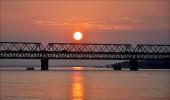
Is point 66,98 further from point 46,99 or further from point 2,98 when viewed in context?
point 2,98

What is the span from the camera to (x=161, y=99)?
57219mm

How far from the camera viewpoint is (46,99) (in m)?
56.7

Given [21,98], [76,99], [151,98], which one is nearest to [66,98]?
[76,99]

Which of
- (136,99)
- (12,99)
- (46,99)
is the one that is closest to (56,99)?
(46,99)

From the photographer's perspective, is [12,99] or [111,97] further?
[111,97]

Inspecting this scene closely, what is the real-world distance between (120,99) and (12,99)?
460 inches

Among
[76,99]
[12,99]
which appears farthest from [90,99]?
[12,99]

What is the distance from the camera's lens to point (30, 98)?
5806 centimetres

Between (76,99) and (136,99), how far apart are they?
6.66 metres

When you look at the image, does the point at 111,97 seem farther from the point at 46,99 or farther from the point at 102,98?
the point at 46,99

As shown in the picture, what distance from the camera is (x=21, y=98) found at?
5769 cm

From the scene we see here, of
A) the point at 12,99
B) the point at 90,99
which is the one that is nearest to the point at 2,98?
the point at 12,99

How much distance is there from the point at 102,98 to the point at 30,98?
26.3 feet

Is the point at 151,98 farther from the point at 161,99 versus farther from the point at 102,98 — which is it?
the point at 102,98
